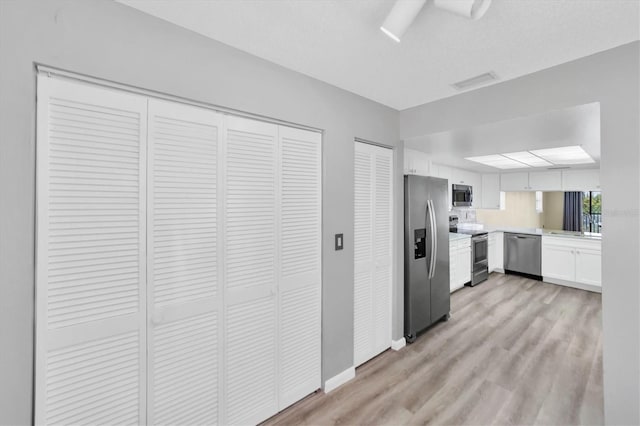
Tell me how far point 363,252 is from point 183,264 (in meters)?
1.57

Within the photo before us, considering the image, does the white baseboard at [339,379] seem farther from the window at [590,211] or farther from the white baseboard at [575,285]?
the window at [590,211]

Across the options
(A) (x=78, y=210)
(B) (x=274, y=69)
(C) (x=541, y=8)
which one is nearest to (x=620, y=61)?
(C) (x=541, y=8)

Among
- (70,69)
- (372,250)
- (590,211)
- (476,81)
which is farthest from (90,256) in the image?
(590,211)

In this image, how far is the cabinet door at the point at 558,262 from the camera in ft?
16.2

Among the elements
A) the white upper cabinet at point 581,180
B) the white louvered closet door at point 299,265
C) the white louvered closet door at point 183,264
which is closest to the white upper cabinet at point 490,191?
the white upper cabinet at point 581,180

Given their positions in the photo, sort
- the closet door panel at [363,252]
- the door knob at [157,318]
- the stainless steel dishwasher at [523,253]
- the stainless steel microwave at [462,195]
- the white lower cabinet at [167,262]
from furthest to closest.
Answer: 1. the stainless steel dishwasher at [523,253]
2. the stainless steel microwave at [462,195]
3. the closet door panel at [363,252]
4. the door knob at [157,318]
5. the white lower cabinet at [167,262]

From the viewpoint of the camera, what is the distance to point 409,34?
63.2 inches

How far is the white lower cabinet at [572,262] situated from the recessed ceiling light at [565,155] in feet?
4.79

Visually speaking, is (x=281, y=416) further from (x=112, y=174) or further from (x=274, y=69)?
(x=274, y=69)

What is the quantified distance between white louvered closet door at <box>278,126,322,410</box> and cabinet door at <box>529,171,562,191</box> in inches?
209

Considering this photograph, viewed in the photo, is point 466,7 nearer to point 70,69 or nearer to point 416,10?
point 416,10

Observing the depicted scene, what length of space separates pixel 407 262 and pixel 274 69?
2280 mm

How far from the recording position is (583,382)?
241 cm

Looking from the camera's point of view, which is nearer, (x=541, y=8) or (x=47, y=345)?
(x=47, y=345)
